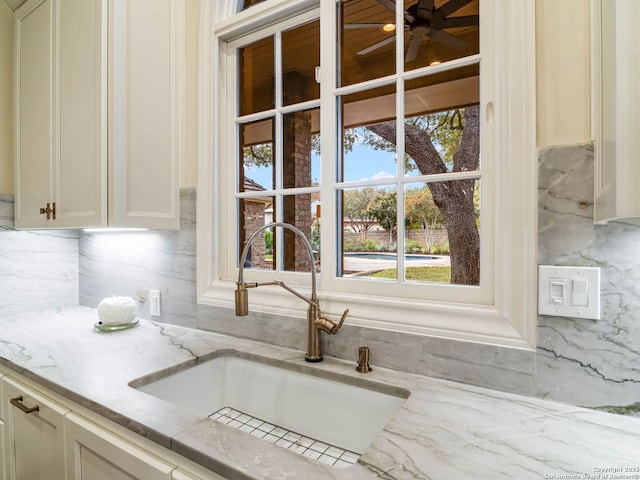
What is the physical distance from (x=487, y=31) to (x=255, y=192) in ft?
3.33

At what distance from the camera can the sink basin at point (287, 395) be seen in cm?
101

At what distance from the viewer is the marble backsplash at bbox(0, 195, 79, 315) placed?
1871mm

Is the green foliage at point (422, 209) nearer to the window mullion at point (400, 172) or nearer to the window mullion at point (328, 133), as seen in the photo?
the window mullion at point (400, 172)

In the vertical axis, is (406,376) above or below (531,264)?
below

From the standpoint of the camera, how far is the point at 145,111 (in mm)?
1522

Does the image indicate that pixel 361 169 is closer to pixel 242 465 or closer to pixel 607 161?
pixel 607 161

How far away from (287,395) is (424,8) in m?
1.42

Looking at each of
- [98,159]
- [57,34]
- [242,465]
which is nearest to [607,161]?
[242,465]

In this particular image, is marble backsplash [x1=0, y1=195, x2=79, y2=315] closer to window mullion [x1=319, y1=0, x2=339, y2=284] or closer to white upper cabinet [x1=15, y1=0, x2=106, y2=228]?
white upper cabinet [x1=15, y1=0, x2=106, y2=228]

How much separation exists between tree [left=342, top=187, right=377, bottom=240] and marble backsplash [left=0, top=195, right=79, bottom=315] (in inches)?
71.1

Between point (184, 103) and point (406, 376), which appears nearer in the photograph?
point (406, 376)

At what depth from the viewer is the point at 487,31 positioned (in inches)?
39.2

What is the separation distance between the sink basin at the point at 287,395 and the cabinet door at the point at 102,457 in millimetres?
160

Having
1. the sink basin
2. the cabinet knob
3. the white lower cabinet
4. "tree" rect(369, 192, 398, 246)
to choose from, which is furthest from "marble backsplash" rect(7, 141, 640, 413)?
the cabinet knob
